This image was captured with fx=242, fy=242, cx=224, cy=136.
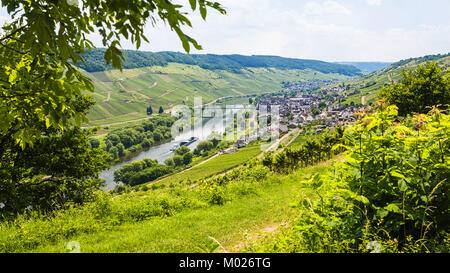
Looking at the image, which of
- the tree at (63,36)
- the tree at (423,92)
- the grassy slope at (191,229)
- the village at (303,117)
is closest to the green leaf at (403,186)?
the grassy slope at (191,229)

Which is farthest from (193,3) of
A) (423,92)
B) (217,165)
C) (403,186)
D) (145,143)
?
(145,143)

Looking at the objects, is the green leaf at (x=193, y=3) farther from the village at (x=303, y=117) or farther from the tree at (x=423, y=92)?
the village at (x=303, y=117)

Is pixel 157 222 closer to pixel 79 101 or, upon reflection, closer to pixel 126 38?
pixel 126 38

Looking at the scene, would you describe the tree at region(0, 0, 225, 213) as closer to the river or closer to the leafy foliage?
the leafy foliage

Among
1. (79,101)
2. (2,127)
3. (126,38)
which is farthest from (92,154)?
(126,38)

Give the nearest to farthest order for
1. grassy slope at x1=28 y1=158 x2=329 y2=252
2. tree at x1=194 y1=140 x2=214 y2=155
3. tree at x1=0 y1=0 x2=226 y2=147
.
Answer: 1. tree at x1=0 y1=0 x2=226 y2=147
2. grassy slope at x1=28 y1=158 x2=329 y2=252
3. tree at x1=194 y1=140 x2=214 y2=155

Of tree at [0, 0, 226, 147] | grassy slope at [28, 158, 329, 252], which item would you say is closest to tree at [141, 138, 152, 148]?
grassy slope at [28, 158, 329, 252]
